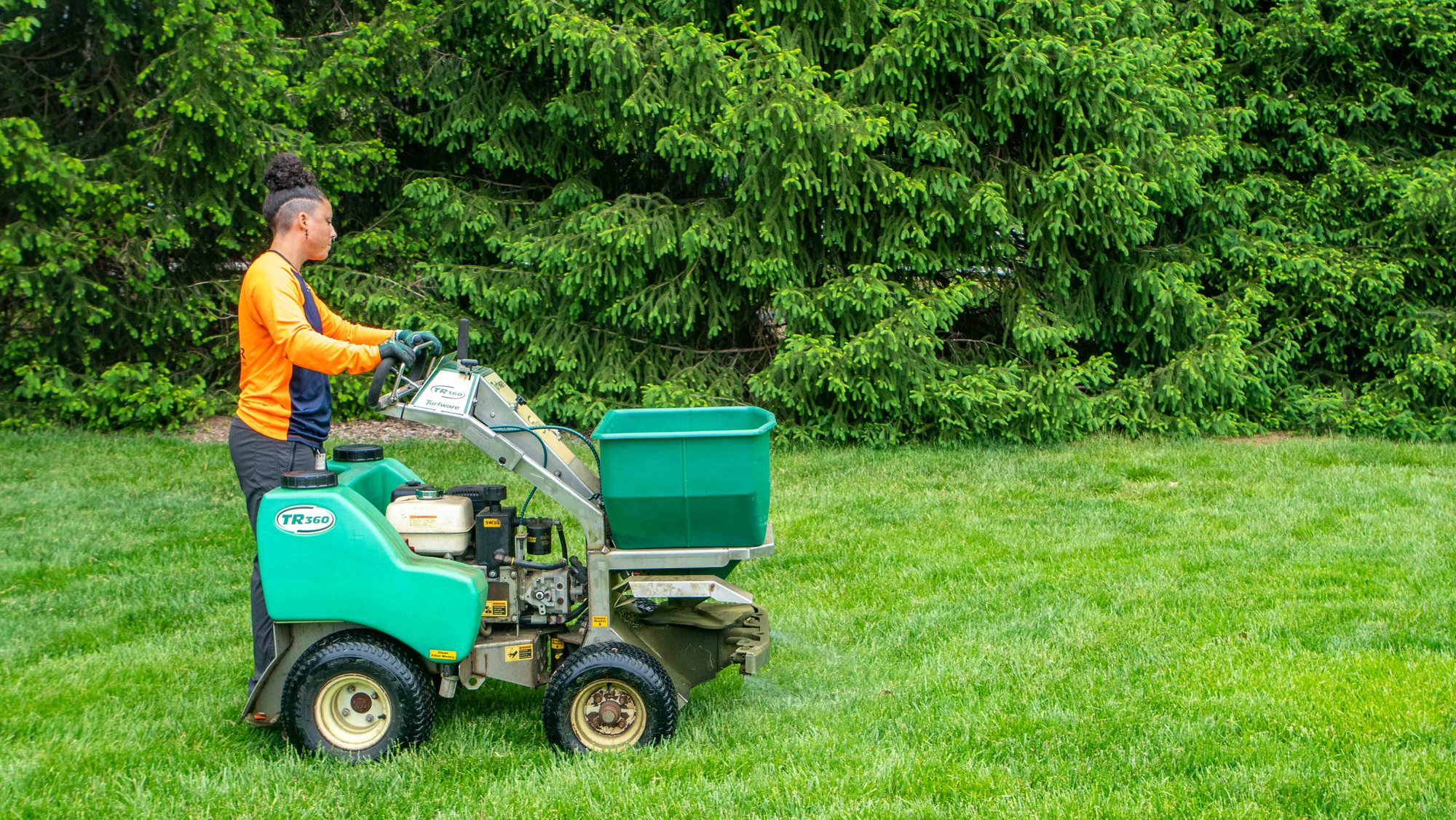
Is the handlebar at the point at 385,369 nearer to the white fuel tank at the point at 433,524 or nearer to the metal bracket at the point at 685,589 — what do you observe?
the white fuel tank at the point at 433,524

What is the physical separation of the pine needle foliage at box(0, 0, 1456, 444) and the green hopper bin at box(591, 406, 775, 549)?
5556mm

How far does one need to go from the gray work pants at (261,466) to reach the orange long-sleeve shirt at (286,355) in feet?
0.11

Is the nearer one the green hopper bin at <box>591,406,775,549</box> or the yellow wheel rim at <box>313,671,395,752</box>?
the green hopper bin at <box>591,406,775,549</box>

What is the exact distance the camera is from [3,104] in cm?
1095

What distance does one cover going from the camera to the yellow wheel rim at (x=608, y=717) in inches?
175

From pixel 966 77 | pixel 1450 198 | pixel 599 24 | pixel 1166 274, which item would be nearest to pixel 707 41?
pixel 599 24

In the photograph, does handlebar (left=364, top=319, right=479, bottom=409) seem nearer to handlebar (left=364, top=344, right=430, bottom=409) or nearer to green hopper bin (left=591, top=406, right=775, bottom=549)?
handlebar (left=364, top=344, right=430, bottom=409)

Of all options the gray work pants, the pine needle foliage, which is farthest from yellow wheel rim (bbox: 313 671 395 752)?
the pine needle foliage

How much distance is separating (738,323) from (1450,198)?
6166 mm

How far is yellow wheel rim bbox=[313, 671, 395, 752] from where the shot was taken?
439 centimetres

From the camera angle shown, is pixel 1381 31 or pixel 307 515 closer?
pixel 307 515

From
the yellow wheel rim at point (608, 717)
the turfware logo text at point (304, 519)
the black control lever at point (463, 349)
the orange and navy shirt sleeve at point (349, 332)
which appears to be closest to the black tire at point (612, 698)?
the yellow wheel rim at point (608, 717)

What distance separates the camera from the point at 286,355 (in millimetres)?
4457

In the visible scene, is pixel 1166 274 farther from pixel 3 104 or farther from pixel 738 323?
pixel 3 104
